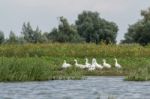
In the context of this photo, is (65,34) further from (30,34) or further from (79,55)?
(79,55)

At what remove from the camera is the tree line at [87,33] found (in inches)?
3295

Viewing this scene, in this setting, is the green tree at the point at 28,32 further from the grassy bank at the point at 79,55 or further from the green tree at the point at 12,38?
the grassy bank at the point at 79,55

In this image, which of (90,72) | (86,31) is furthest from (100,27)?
(90,72)

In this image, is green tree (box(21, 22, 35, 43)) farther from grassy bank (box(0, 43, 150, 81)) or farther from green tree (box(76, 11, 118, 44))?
grassy bank (box(0, 43, 150, 81))

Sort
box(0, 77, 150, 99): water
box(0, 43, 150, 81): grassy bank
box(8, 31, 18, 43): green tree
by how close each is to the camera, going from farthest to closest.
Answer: box(8, 31, 18, 43): green tree
box(0, 43, 150, 81): grassy bank
box(0, 77, 150, 99): water

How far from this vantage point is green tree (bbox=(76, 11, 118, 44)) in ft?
298

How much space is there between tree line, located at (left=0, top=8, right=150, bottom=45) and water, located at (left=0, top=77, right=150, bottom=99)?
140ft

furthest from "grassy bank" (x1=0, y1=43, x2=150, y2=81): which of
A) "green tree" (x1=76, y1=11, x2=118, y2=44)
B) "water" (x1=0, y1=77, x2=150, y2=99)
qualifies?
"green tree" (x1=76, y1=11, x2=118, y2=44)

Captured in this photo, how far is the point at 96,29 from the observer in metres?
94.1

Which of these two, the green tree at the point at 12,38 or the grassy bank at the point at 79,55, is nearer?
the grassy bank at the point at 79,55

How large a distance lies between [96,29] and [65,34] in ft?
26.5

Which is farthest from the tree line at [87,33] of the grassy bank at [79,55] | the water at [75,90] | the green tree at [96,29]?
the water at [75,90]

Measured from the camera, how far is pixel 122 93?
1286 inches

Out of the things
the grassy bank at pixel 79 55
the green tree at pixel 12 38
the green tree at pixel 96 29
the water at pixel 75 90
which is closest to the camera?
the water at pixel 75 90
